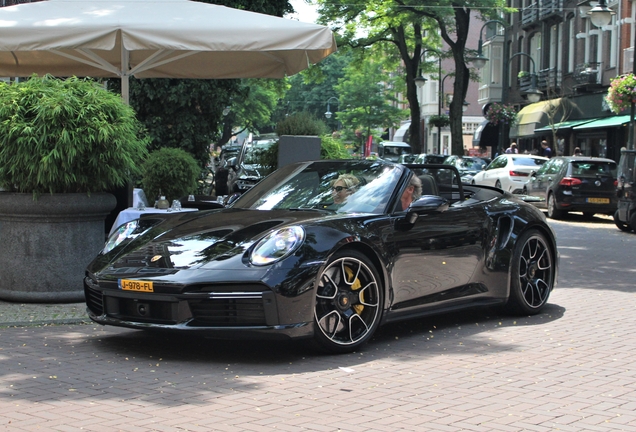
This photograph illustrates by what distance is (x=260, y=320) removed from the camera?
559cm

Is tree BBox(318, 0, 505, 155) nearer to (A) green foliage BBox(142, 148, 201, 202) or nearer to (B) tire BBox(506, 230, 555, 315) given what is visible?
(A) green foliage BBox(142, 148, 201, 202)

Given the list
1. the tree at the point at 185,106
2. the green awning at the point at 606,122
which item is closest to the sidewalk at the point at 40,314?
the tree at the point at 185,106

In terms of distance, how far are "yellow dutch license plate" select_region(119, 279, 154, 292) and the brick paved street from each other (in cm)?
47

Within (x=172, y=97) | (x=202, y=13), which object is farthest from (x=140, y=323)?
A: (x=172, y=97)

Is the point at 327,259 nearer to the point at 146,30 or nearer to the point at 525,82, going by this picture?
the point at 146,30

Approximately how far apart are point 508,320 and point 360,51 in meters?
35.8

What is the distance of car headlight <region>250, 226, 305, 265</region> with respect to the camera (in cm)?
569

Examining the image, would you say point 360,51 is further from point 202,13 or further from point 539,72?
point 202,13

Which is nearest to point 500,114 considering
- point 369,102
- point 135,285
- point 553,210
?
point 553,210

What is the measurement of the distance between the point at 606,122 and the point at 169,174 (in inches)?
1144

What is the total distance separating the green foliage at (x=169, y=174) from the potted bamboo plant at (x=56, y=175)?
192cm

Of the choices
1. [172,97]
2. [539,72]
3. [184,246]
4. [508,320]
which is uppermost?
[539,72]

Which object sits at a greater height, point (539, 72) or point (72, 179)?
point (539, 72)

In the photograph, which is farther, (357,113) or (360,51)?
(357,113)
